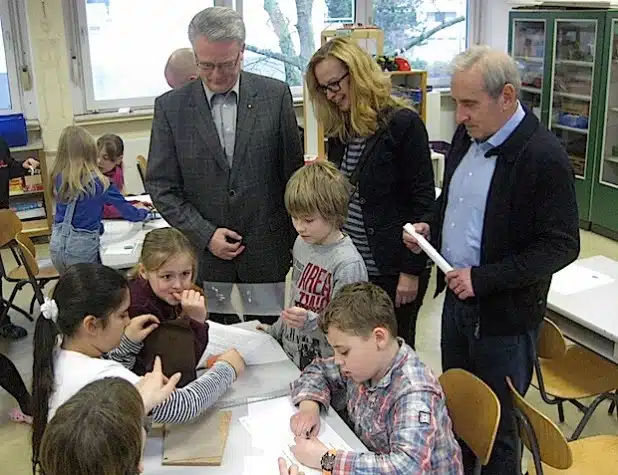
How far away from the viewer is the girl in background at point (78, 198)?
3.51 meters

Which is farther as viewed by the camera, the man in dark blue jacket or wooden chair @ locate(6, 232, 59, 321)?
wooden chair @ locate(6, 232, 59, 321)

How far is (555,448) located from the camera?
1916mm

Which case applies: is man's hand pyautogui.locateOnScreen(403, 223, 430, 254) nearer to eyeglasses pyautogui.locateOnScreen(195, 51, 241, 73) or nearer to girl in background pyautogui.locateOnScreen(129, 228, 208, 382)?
girl in background pyautogui.locateOnScreen(129, 228, 208, 382)

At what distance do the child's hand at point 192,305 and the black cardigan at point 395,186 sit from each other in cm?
66

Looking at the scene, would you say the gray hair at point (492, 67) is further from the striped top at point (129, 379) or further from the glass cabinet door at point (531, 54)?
the glass cabinet door at point (531, 54)

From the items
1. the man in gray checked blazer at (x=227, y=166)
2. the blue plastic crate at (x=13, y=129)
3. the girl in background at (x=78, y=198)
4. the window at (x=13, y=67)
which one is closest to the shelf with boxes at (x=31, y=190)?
the blue plastic crate at (x=13, y=129)

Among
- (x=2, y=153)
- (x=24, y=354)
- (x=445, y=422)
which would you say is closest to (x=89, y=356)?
(x=445, y=422)

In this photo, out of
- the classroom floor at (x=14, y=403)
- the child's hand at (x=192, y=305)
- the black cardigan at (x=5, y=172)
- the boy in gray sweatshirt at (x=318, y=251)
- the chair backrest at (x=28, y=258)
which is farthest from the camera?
the black cardigan at (x=5, y=172)

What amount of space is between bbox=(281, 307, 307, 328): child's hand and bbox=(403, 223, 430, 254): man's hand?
16.0 inches

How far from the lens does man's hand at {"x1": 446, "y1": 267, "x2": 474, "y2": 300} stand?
1.99m

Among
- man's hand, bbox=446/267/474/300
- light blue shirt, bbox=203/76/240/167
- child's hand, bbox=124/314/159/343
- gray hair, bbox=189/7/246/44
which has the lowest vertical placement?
child's hand, bbox=124/314/159/343

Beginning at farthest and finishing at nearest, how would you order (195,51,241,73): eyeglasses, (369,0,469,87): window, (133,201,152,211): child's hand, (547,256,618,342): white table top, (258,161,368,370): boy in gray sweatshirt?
(369,0,469,87): window, (133,201,152,211): child's hand, (547,256,618,342): white table top, (195,51,241,73): eyeglasses, (258,161,368,370): boy in gray sweatshirt

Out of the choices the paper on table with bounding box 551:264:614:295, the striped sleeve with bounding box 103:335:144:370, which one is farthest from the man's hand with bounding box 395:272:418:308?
the striped sleeve with bounding box 103:335:144:370

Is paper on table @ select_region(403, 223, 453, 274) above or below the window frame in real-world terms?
below
